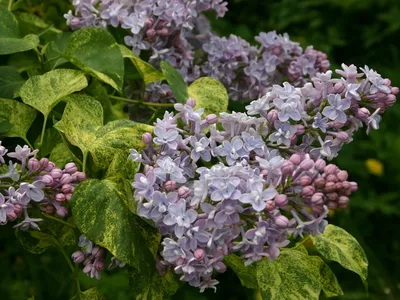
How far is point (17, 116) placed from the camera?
881 mm

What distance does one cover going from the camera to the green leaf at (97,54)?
867mm

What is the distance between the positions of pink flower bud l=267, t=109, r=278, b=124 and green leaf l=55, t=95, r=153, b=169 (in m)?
0.13

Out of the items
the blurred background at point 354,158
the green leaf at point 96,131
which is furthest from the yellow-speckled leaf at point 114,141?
the blurred background at point 354,158

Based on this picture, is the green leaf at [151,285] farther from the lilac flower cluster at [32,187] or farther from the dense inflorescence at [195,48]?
the dense inflorescence at [195,48]

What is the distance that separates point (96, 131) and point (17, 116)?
153mm

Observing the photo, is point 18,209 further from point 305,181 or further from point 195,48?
point 195,48

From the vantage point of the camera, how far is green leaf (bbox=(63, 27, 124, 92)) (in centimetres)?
87

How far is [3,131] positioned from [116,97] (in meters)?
0.18

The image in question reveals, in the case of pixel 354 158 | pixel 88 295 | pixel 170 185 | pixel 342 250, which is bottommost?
pixel 354 158

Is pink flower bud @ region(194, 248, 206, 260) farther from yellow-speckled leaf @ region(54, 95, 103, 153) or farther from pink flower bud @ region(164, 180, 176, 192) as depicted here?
yellow-speckled leaf @ region(54, 95, 103, 153)

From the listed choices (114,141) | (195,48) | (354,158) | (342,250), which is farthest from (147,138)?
(354,158)

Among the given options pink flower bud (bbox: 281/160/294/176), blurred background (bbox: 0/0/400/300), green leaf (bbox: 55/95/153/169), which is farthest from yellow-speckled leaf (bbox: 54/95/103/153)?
blurred background (bbox: 0/0/400/300)

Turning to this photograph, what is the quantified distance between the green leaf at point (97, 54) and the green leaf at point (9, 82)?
10 cm

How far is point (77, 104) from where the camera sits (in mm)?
813
